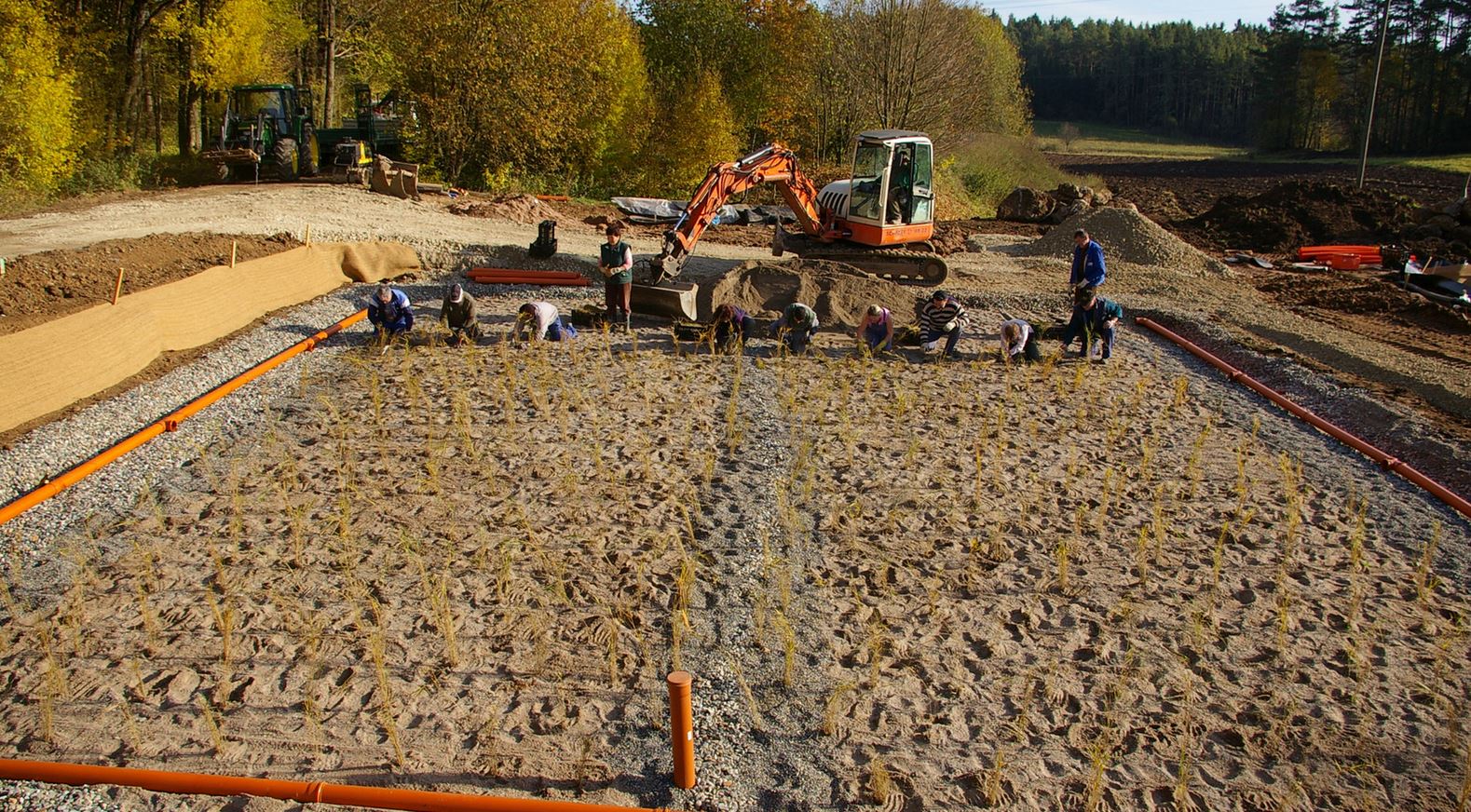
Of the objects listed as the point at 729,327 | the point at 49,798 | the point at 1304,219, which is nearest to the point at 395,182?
the point at 729,327

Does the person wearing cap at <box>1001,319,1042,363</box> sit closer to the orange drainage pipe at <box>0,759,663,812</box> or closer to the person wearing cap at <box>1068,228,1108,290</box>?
the person wearing cap at <box>1068,228,1108,290</box>

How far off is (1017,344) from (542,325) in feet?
18.2

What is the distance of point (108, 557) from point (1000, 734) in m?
5.61

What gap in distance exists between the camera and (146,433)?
845 cm

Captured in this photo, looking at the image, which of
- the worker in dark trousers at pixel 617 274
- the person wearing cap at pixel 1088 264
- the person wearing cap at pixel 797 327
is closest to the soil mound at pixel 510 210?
the worker in dark trousers at pixel 617 274

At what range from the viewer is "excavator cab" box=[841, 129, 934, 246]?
15562 mm

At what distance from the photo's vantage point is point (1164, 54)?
96.8 m

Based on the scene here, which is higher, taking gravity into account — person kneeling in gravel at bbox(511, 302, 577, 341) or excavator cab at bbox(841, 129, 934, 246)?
excavator cab at bbox(841, 129, 934, 246)

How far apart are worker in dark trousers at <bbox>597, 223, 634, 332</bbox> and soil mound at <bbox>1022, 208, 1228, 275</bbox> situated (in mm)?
11223

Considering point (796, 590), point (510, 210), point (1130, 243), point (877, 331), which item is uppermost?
point (1130, 243)

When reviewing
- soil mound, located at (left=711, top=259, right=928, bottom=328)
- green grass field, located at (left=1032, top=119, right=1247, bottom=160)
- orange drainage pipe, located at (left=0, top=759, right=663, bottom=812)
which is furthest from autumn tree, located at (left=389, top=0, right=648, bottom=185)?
green grass field, located at (left=1032, top=119, right=1247, bottom=160)

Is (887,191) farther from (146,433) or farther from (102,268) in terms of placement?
(102,268)

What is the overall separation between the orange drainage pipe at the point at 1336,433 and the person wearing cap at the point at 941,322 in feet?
10.4

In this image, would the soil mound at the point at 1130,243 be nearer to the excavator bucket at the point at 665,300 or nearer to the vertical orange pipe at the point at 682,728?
the excavator bucket at the point at 665,300
